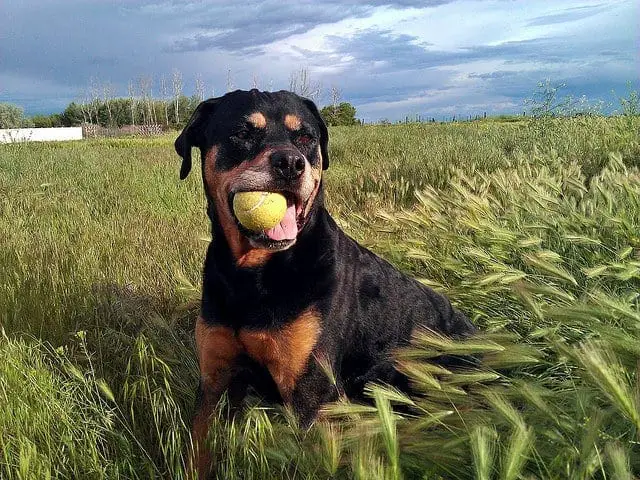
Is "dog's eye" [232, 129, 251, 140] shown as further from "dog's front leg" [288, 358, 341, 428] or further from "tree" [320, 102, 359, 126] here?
"tree" [320, 102, 359, 126]

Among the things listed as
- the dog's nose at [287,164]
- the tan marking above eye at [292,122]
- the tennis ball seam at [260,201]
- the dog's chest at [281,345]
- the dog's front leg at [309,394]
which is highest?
the tan marking above eye at [292,122]

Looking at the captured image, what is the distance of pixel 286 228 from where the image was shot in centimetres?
286

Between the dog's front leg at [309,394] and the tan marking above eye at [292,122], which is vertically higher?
the tan marking above eye at [292,122]

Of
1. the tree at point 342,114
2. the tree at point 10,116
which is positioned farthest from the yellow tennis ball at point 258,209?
the tree at point 10,116

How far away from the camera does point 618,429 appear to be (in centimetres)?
159

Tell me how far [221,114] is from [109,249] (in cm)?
271

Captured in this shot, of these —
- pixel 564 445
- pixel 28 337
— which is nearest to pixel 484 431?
pixel 564 445

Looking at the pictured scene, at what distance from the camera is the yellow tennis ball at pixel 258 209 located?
2766 millimetres

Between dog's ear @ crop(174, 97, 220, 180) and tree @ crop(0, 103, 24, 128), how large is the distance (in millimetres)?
65434

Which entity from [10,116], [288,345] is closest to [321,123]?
[288,345]

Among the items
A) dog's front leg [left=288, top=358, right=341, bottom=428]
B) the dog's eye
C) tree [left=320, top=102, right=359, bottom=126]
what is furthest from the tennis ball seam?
tree [left=320, top=102, right=359, bottom=126]

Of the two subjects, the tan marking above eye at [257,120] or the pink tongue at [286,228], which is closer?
the pink tongue at [286,228]

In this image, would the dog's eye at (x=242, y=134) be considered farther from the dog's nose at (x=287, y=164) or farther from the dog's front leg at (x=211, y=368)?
the dog's front leg at (x=211, y=368)

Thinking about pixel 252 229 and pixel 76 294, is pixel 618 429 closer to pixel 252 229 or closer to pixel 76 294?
pixel 252 229
